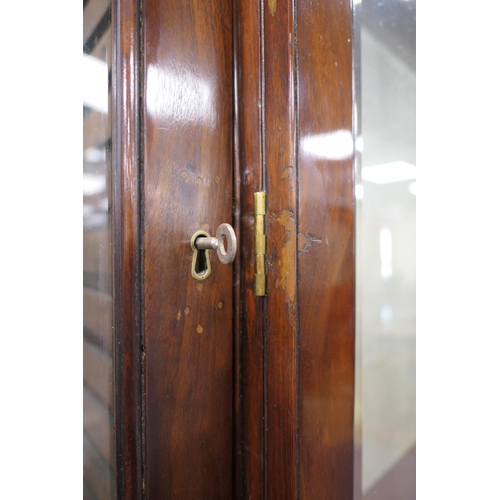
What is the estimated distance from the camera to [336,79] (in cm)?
49

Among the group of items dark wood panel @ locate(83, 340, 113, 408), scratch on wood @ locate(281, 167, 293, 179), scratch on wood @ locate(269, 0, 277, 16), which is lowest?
dark wood panel @ locate(83, 340, 113, 408)

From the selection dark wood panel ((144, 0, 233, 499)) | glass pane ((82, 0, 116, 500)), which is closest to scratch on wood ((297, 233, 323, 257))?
dark wood panel ((144, 0, 233, 499))

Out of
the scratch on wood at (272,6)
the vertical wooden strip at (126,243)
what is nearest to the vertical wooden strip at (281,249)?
the scratch on wood at (272,6)

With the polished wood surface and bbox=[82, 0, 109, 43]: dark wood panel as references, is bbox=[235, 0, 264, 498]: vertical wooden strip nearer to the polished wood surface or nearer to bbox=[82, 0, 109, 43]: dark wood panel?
the polished wood surface

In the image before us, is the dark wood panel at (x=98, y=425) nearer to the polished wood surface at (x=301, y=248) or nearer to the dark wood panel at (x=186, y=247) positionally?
the dark wood panel at (x=186, y=247)

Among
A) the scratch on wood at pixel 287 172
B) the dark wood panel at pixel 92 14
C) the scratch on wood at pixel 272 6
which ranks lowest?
the scratch on wood at pixel 287 172

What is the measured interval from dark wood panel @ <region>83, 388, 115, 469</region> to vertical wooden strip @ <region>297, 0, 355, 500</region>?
24 cm

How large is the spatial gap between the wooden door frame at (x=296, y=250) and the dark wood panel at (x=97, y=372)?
0.14 ft

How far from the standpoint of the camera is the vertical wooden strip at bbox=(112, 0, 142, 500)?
43cm

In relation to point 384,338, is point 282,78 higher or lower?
higher

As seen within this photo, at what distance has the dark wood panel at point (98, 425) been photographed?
0.44 metres
